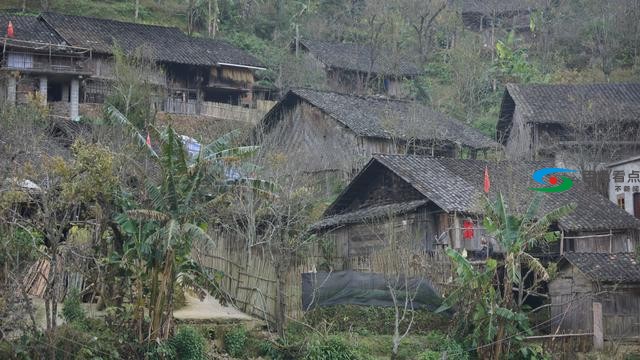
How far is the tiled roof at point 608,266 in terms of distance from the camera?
25.2m

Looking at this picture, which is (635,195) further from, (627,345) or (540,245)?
(627,345)

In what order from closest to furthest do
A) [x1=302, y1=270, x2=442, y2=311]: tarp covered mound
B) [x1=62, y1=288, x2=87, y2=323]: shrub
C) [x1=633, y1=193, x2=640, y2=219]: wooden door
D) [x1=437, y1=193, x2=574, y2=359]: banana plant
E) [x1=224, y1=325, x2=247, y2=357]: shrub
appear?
1. [x1=62, y1=288, x2=87, y2=323]: shrub
2. [x1=224, y1=325, x2=247, y2=357]: shrub
3. [x1=437, y1=193, x2=574, y2=359]: banana plant
4. [x1=302, y1=270, x2=442, y2=311]: tarp covered mound
5. [x1=633, y1=193, x2=640, y2=219]: wooden door

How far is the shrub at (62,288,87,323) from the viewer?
20.0 m

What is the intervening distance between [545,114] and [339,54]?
40.3 feet

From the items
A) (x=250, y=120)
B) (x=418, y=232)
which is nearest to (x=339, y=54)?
(x=250, y=120)

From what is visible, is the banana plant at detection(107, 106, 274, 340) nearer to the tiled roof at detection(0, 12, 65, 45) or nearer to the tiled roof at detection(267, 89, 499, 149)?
the tiled roof at detection(267, 89, 499, 149)

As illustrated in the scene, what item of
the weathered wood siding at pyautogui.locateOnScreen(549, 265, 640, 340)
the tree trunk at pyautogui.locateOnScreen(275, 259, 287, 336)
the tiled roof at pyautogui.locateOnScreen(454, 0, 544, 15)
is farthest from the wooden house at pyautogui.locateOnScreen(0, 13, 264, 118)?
the weathered wood siding at pyautogui.locateOnScreen(549, 265, 640, 340)

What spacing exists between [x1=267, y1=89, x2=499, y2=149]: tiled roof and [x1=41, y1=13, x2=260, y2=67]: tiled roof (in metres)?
7.64

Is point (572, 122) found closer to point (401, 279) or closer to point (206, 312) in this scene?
point (401, 279)

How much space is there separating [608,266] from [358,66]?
24.5m

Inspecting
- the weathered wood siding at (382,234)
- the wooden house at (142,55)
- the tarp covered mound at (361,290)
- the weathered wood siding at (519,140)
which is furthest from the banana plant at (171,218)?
the weathered wood siding at (519,140)

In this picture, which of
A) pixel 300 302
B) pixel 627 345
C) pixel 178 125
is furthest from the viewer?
pixel 178 125

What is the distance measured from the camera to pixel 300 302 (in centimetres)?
2320

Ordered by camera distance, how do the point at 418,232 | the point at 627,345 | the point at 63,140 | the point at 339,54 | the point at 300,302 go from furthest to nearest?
the point at 339,54 → the point at 63,140 → the point at 418,232 → the point at 627,345 → the point at 300,302
